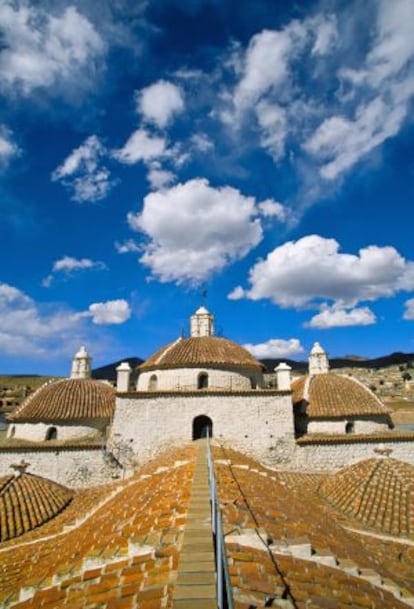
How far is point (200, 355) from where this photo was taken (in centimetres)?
1547

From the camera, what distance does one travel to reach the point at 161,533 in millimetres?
3898

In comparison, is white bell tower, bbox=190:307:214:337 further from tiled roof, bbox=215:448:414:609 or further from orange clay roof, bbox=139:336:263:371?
tiled roof, bbox=215:448:414:609

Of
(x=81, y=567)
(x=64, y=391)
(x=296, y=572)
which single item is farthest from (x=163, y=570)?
(x=64, y=391)

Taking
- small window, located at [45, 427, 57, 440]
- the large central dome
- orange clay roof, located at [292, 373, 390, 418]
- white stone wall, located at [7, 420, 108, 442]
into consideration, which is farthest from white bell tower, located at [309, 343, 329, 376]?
small window, located at [45, 427, 57, 440]

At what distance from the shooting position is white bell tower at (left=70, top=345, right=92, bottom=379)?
65.7ft

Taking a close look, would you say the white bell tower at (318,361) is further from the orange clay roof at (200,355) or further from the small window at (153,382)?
the small window at (153,382)

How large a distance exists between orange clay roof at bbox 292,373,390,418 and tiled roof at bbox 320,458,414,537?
3883 millimetres

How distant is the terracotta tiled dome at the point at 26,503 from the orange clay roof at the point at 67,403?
162 inches

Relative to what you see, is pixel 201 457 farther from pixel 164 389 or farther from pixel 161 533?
pixel 164 389

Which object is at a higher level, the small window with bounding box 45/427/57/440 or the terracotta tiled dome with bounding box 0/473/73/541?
the small window with bounding box 45/427/57/440

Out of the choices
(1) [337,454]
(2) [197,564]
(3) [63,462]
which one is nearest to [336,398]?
(1) [337,454]

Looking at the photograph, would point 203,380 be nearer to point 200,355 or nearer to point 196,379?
point 196,379

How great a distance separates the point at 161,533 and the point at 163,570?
35.2 inches

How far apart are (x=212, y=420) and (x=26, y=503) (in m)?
6.58
